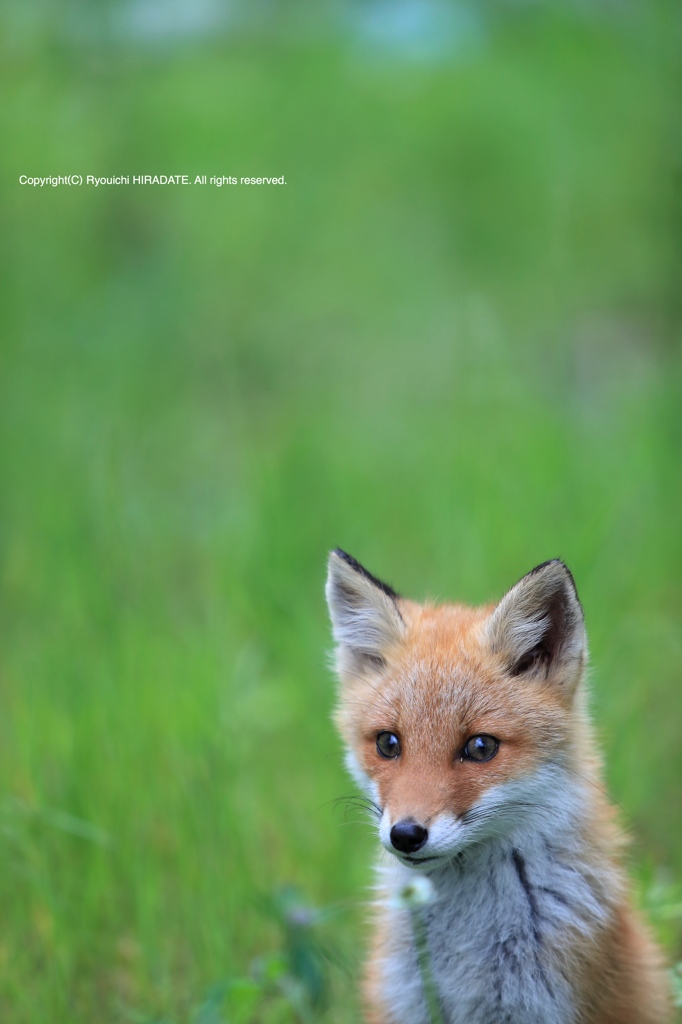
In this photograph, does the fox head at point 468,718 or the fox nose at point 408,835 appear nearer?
the fox nose at point 408,835

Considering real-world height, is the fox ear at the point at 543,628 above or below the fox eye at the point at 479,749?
above

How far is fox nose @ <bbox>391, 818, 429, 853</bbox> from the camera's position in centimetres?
316

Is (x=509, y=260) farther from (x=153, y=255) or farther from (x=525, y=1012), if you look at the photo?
(x=525, y=1012)

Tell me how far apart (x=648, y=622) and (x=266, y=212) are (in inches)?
296

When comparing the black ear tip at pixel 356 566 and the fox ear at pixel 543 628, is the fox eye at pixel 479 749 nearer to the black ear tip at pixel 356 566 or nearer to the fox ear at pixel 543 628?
the fox ear at pixel 543 628

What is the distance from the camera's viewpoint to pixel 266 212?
1213cm

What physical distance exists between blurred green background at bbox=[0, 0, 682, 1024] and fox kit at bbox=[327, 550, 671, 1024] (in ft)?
2.36

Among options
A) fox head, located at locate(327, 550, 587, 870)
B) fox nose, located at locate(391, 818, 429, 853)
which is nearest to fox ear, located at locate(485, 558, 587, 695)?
fox head, located at locate(327, 550, 587, 870)

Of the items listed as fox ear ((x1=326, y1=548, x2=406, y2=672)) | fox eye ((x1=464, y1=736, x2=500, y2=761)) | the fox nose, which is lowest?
the fox nose

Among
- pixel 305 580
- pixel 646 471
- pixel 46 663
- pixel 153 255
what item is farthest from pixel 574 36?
pixel 46 663

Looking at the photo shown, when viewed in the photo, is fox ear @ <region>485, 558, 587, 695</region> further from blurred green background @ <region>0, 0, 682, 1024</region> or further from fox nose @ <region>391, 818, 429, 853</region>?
blurred green background @ <region>0, 0, 682, 1024</region>

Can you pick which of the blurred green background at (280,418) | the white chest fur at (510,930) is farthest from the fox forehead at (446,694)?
the blurred green background at (280,418)

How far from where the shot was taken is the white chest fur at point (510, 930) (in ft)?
11.4

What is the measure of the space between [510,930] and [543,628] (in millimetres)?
958
